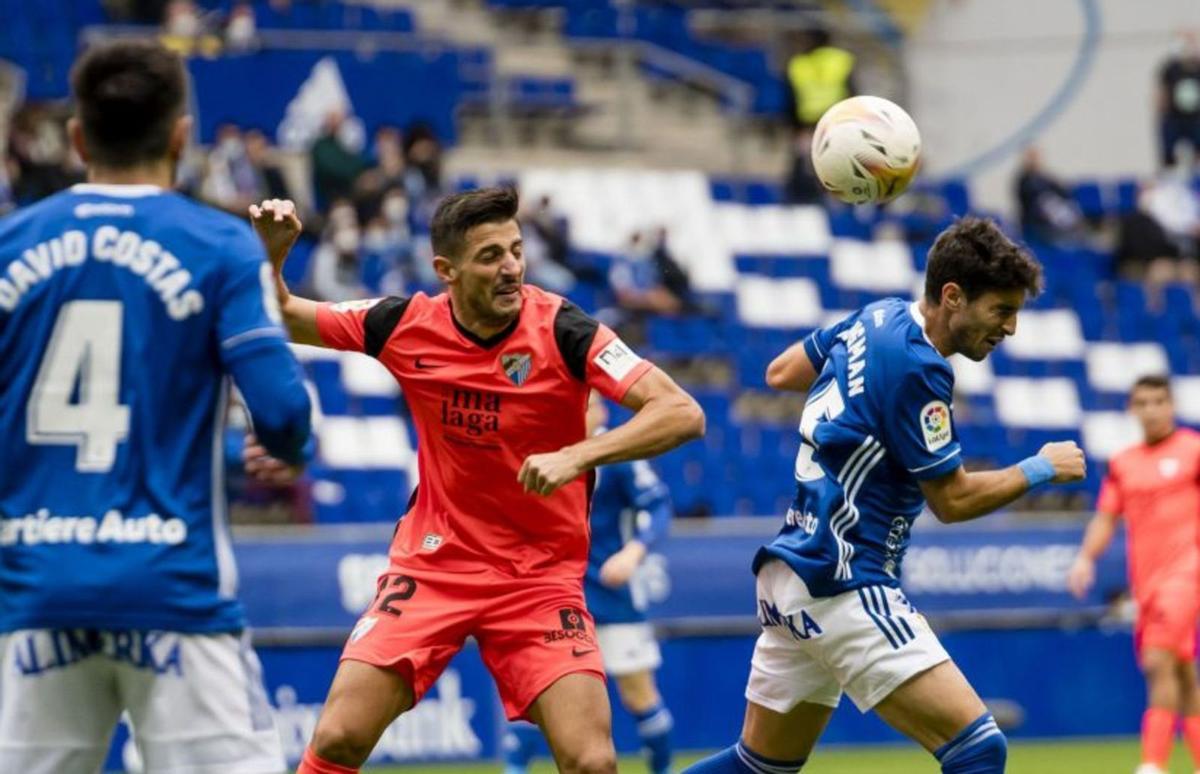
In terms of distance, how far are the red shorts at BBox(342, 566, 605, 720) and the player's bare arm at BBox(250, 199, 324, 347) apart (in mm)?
946

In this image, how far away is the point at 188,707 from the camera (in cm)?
490

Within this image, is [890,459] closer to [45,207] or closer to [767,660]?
[767,660]

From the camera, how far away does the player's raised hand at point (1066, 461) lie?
698 cm

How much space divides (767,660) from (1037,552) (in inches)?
366

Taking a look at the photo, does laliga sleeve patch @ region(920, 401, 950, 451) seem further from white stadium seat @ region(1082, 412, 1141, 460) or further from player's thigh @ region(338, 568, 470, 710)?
white stadium seat @ region(1082, 412, 1141, 460)

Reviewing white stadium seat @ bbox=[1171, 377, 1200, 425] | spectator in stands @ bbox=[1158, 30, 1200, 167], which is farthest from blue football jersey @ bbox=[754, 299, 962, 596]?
spectator in stands @ bbox=[1158, 30, 1200, 167]

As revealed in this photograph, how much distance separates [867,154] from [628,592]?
166 inches

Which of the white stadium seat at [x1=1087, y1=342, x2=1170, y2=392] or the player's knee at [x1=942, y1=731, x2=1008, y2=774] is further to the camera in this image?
the white stadium seat at [x1=1087, y1=342, x2=1170, y2=392]

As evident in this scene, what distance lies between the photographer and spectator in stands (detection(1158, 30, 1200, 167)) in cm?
2388

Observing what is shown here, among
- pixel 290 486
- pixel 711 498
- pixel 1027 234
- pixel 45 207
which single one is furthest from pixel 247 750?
pixel 1027 234

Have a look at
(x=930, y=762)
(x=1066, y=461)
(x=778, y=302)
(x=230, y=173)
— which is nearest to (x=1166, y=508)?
(x=930, y=762)

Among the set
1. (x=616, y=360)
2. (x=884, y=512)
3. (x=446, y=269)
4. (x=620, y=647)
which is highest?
(x=446, y=269)

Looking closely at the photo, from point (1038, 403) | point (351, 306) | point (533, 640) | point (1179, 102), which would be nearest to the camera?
point (533, 640)

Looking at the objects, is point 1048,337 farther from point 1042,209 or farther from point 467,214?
point 467,214
